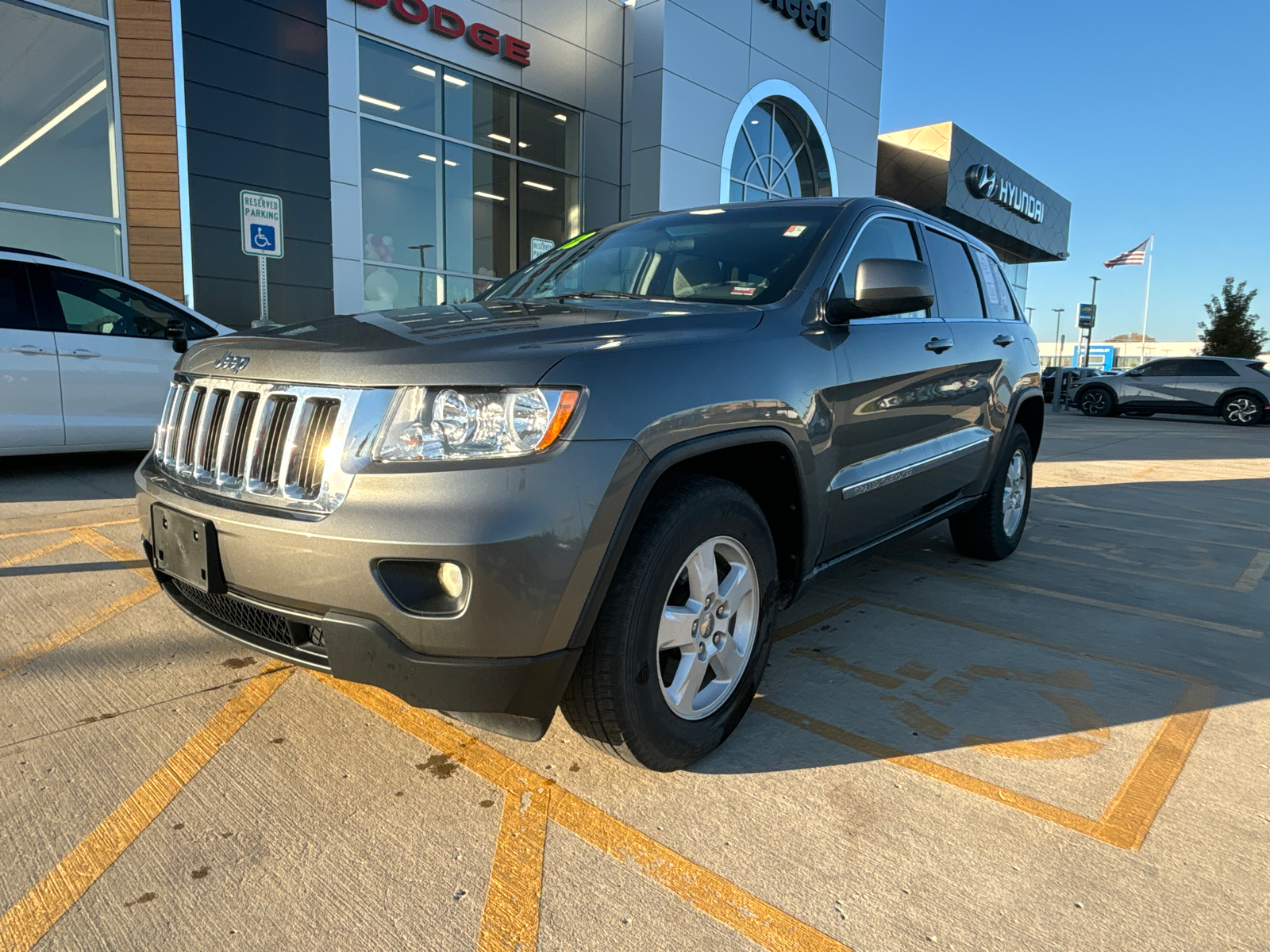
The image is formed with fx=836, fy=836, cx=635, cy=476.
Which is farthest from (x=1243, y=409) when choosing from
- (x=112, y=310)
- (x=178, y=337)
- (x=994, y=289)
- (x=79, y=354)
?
(x=79, y=354)

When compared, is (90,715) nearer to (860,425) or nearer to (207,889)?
(207,889)

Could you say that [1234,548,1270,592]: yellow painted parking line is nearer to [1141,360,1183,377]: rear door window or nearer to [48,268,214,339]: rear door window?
[48,268,214,339]: rear door window

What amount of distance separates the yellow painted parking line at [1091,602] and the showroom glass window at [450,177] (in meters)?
7.51

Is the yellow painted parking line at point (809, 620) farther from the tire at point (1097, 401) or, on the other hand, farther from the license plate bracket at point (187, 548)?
the tire at point (1097, 401)

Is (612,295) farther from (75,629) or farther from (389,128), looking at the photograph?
(389,128)

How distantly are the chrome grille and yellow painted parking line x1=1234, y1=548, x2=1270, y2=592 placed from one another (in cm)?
479

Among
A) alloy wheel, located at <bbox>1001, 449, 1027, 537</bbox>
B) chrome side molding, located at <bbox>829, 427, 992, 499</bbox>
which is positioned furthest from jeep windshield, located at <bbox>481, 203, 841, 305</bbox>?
alloy wheel, located at <bbox>1001, 449, 1027, 537</bbox>

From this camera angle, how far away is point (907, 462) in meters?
A: 3.36

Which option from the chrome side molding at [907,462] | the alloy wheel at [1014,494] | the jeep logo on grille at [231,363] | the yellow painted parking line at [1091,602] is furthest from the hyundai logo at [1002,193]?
the jeep logo on grille at [231,363]

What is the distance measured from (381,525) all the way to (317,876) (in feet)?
2.68

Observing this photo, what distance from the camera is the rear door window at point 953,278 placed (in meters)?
3.96

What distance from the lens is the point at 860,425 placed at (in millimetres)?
Answer: 2953

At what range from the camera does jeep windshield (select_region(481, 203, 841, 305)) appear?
2959mm

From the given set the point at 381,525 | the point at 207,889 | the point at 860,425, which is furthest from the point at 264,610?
the point at 860,425
